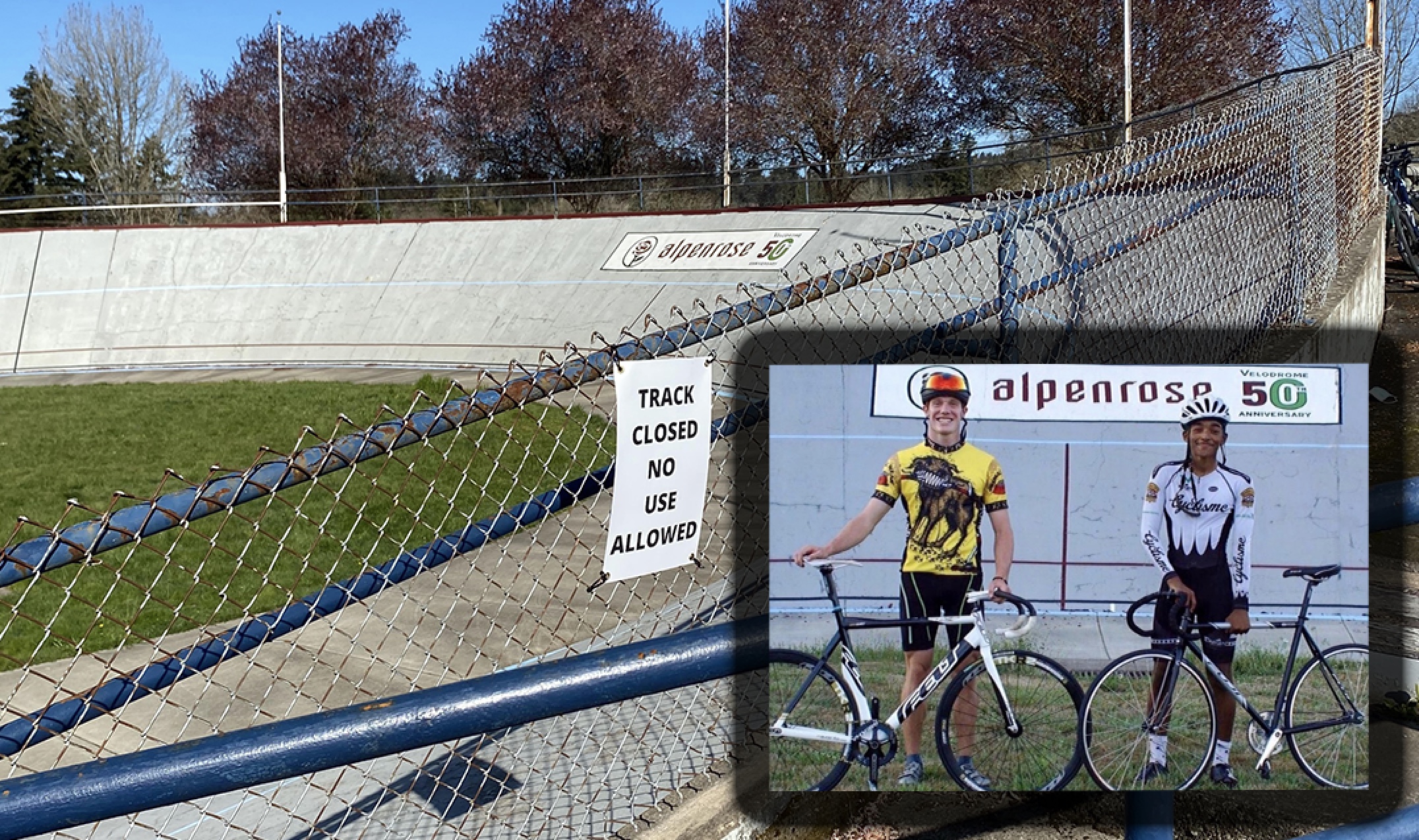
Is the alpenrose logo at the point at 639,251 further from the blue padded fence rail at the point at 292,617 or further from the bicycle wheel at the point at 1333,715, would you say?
the bicycle wheel at the point at 1333,715

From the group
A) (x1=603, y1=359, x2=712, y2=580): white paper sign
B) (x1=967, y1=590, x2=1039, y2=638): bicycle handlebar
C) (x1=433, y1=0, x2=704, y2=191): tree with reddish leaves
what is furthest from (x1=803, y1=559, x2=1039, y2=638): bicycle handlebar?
(x1=433, y1=0, x2=704, y2=191): tree with reddish leaves

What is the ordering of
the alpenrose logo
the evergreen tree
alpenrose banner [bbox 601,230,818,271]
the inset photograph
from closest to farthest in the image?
the inset photograph < alpenrose banner [bbox 601,230,818,271] < the alpenrose logo < the evergreen tree

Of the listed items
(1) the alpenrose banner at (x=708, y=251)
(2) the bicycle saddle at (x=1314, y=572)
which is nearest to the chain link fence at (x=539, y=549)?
(2) the bicycle saddle at (x=1314, y=572)

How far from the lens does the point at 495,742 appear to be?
4184 millimetres

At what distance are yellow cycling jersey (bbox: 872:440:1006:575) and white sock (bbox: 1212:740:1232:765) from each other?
0.43 meters

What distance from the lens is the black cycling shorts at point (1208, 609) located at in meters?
1.61

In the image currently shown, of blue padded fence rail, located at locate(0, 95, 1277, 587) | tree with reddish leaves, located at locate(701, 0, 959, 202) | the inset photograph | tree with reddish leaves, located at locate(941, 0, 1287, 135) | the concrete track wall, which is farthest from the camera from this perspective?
tree with reddish leaves, located at locate(701, 0, 959, 202)

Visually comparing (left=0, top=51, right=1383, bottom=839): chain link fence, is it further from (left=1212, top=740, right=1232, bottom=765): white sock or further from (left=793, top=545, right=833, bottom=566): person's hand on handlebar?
(left=1212, top=740, right=1232, bottom=765): white sock

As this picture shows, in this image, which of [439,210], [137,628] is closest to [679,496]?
[137,628]

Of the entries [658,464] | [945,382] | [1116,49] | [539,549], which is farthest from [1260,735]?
[1116,49]

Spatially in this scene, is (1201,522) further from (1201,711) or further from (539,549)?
(539,549)

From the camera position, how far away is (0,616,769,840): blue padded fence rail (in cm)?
162

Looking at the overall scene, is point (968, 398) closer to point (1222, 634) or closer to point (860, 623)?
point (860, 623)

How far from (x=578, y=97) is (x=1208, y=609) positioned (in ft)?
132
